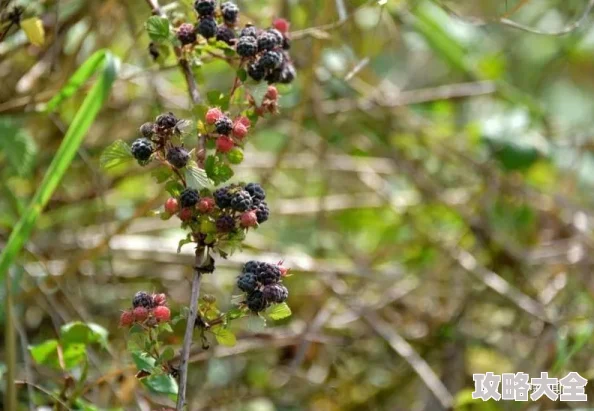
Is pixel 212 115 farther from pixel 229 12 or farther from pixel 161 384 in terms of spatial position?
Result: pixel 161 384

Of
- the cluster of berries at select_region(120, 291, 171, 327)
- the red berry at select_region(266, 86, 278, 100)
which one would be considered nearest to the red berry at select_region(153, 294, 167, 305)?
the cluster of berries at select_region(120, 291, 171, 327)

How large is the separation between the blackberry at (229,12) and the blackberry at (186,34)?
33mm

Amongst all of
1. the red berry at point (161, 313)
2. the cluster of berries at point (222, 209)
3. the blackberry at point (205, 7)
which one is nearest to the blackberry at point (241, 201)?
the cluster of berries at point (222, 209)

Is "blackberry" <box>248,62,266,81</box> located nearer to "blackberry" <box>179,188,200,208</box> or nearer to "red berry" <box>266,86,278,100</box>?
"red berry" <box>266,86,278,100</box>

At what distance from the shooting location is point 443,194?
1862mm

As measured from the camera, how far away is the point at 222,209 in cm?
76

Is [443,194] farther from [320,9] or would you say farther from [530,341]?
[320,9]

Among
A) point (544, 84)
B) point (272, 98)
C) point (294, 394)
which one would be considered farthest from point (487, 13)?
point (272, 98)

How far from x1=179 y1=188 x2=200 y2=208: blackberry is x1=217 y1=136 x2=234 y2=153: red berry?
53mm

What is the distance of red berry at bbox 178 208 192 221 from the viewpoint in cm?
76

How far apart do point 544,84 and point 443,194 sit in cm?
96

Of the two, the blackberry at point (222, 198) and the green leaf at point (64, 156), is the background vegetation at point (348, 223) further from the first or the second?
the blackberry at point (222, 198)

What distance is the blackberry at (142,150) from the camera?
752 millimetres

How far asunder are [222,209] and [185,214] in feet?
0.10
